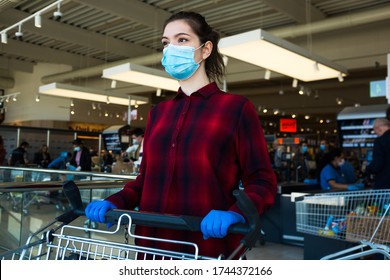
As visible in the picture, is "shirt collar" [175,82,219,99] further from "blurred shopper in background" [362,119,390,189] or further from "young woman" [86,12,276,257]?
"blurred shopper in background" [362,119,390,189]

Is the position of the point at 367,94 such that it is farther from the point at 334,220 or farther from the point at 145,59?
the point at 334,220

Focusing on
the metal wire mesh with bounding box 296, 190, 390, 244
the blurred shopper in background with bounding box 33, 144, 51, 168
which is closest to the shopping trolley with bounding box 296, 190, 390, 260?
the metal wire mesh with bounding box 296, 190, 390, 244

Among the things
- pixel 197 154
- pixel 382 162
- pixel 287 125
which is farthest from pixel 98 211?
pixel 287 125

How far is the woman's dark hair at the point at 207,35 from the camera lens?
Result: 1317 millimetres

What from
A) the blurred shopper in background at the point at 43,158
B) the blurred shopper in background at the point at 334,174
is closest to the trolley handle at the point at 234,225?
the blurred shopper in background at the point at 334,174

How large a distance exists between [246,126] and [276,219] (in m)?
4.81

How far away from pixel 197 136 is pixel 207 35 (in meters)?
0.38

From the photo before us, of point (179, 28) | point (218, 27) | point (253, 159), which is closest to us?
point (253, 159)

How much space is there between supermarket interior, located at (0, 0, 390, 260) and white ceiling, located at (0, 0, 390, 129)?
0.11 feet

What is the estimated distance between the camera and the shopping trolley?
3.31 m

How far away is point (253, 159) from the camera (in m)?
1.20

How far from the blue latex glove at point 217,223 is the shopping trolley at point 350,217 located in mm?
2484

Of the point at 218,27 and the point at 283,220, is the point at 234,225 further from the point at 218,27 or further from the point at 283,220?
the point at 218,27
